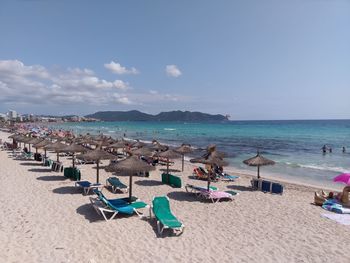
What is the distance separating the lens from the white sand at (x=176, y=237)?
20.5 ft

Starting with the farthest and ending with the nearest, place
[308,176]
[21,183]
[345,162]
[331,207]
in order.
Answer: [345,162] < [308,176] < [21,183] < [331,207]

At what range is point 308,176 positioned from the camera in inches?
722

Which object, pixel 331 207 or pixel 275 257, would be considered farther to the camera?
pixel 331 207

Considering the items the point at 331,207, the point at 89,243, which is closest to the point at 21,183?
the point at 89,243

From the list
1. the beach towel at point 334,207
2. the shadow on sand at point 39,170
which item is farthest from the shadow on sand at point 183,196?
the shadow on sand at point 39,170

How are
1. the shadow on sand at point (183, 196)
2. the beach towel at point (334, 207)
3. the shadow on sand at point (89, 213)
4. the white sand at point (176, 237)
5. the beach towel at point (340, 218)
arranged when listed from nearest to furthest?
the white sand at point (176, 237)
the shadow on sand at point (89, 213)
the beach towel at point (340, 218)
the beach towel at point (334, 207)
the shadow on sand at point (183, 196)

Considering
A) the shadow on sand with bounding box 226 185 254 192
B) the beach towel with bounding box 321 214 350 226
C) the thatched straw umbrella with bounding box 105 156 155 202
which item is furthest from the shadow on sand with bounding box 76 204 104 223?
the beach towel with bounding box 321 214 350 226

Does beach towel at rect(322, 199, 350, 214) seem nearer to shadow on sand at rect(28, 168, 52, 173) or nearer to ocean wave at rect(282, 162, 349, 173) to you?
ocean wave at rect(282, 162, 349, 173)

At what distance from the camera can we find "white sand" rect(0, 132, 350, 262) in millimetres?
6238

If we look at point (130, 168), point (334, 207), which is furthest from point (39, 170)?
point (334, 207)

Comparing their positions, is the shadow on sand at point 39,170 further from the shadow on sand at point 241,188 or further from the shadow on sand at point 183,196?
the shadow on sand at point 241,188

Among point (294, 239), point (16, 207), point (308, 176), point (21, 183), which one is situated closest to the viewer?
point (294, 239)

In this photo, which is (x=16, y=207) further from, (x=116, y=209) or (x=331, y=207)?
(x=331, y=207)

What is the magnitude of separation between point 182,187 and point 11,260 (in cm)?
795
